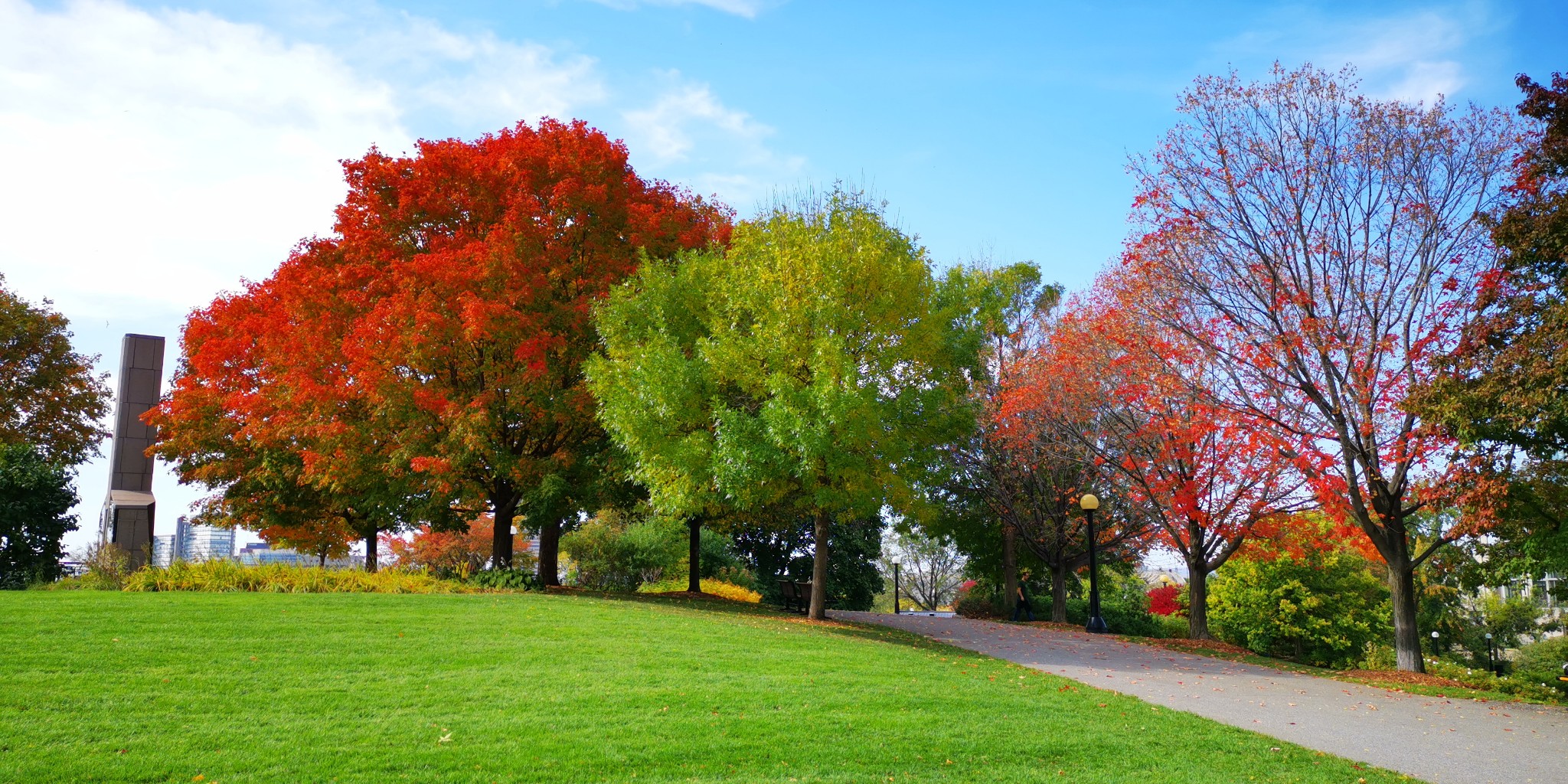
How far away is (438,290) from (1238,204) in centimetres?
1546

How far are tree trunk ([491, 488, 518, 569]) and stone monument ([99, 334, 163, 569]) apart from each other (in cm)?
714

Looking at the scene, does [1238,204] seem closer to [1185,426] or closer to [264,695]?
[1185,426]

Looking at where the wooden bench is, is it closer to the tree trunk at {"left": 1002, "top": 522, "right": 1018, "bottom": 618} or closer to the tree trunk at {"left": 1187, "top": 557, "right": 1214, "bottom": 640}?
the tree trunk at {"left": 1002, "top": 522, "right": 1018, "bottom": 618}

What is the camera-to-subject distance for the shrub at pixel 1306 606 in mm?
29094

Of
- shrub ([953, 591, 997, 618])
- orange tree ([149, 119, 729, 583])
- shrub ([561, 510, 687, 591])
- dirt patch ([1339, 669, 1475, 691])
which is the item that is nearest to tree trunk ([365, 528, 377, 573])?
orange tree ([149, 119, 729, 583])

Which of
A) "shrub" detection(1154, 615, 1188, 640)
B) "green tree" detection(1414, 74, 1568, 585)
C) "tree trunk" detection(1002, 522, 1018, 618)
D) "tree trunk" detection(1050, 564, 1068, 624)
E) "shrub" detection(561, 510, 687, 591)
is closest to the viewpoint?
"green tree" detection(1414, 74, 1568, 585)

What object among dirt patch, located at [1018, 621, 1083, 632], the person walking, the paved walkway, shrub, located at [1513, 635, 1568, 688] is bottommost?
shrub, located at [1513, 635, 1568, 688]

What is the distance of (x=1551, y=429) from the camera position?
11.2 meters

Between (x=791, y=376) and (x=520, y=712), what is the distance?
9.45 m

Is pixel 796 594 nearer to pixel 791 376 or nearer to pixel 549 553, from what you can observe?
pixel 549 553

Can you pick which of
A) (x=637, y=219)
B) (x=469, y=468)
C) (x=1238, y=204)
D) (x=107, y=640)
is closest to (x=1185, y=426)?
(x=1238, y=204)

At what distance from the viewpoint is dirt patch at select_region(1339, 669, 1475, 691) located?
1315 cm

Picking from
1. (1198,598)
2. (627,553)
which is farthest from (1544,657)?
(627,553)

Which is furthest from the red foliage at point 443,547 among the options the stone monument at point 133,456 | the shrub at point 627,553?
the stone monument at point 133,456
